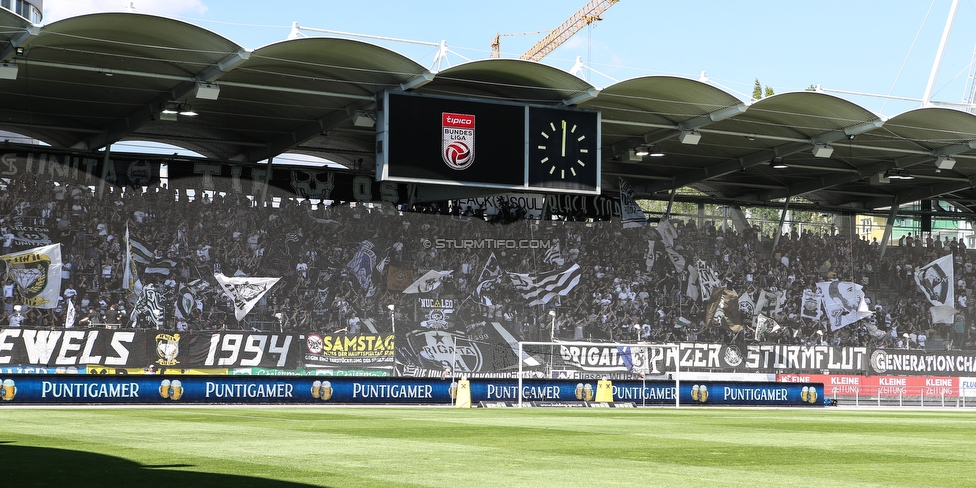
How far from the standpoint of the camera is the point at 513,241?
35.7 metres

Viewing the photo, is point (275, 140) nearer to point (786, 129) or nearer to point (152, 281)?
point (152, 281)

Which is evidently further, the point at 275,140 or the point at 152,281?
the point at 275,140

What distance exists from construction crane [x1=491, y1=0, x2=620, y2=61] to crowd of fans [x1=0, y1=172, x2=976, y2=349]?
171ft

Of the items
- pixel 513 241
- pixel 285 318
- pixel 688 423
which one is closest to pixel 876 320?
pixel 513 241

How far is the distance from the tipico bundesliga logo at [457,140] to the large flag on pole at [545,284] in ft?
24.6

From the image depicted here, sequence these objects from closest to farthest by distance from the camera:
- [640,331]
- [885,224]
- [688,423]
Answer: [688,423] → [640,331] → [885,224]

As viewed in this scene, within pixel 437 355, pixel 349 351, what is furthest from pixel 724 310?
pixel 349 351

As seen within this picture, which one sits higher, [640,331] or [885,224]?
[885,224]

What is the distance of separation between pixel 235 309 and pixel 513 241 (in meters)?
9.26

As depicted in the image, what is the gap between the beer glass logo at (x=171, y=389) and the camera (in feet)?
78.4

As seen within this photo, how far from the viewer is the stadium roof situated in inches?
1029

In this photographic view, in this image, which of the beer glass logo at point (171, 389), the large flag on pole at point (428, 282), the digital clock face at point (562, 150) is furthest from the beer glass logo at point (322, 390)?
the large flag on pole at point (428, 282)

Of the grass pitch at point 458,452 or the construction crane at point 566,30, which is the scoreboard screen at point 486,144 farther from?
the construction crane at point 566,30

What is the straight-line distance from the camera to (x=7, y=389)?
22047 millimetres
